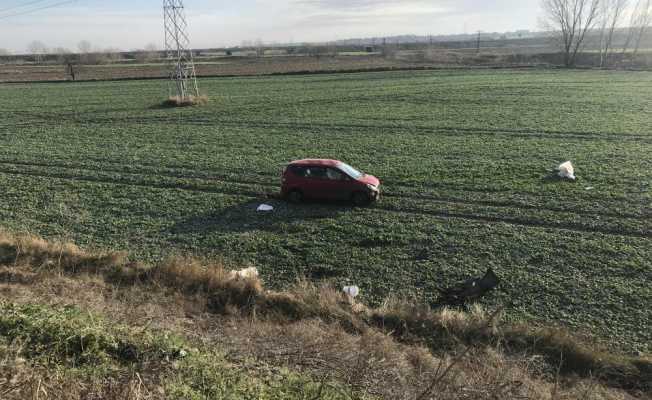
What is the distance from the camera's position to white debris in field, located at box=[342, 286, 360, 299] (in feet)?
34.0

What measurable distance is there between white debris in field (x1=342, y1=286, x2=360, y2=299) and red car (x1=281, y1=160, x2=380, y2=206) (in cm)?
518

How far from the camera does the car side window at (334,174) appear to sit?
50.3 feet

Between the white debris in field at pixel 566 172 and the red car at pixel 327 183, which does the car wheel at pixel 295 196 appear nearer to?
the red car at pixel 327 183

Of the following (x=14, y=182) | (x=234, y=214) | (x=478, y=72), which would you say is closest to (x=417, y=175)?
(x=234, y=214)

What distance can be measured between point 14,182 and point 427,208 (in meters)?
17.0

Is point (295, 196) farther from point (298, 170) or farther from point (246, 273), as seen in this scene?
point (246, 273)

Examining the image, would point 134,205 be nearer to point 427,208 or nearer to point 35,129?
point 427,208

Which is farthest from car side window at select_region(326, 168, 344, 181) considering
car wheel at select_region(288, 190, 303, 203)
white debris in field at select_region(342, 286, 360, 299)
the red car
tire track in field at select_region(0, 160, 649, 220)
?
white debris in field at select_region(342, 286, 360, 299)

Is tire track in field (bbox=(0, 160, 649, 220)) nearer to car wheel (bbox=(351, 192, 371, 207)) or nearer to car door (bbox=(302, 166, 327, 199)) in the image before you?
car wheel (bbox=(351, 192, 371, 207))

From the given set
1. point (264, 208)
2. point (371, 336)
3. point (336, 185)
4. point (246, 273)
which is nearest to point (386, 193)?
point (336, 185)

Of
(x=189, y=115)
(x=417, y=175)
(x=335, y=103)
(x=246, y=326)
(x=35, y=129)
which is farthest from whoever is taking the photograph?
(x=335, y=103)

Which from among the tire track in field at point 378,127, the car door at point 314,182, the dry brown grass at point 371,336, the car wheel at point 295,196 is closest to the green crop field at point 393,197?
the tire track in field at point 378,127

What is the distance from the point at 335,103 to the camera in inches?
1527

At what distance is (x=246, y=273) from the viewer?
10.9m
